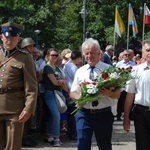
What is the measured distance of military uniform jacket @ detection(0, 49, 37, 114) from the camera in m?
5.24

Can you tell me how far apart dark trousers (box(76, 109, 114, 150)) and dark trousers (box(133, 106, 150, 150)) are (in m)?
0.34

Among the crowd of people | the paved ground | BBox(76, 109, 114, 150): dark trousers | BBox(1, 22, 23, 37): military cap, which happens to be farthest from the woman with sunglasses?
→ BBox(1, 22, 23, 37): military cap

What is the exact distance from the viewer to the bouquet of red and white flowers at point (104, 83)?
5191 mm

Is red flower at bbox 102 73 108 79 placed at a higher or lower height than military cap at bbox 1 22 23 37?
lower

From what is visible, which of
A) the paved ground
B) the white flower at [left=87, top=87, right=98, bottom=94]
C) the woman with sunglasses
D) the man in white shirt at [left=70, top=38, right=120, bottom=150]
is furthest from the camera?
the woman with sunglasses

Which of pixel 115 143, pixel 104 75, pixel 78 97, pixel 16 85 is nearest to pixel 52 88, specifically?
pixel 115 143

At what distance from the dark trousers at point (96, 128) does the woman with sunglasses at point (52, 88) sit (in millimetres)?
2856

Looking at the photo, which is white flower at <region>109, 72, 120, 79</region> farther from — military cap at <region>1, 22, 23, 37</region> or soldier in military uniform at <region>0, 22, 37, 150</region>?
military cap at <region>1, 22, 23, 37</region>

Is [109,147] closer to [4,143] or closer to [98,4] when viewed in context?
[4,143]

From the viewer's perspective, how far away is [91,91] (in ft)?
Answer: 16.9

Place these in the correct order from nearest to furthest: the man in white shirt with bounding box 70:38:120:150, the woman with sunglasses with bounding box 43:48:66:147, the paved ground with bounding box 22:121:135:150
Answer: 1. the man in white shirt with bounding box 70:38:120:150
2. the paved ground with bounding box 22:121:135:150
3. the woman with sunglasses with bounding box 43:48:66:147

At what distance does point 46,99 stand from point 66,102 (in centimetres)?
90

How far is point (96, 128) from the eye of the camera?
18.0 feet

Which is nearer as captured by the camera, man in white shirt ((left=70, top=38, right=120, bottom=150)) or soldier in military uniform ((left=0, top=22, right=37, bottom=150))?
soldier in military uniform ((left=0, top=22, right=37, bottom=150))
